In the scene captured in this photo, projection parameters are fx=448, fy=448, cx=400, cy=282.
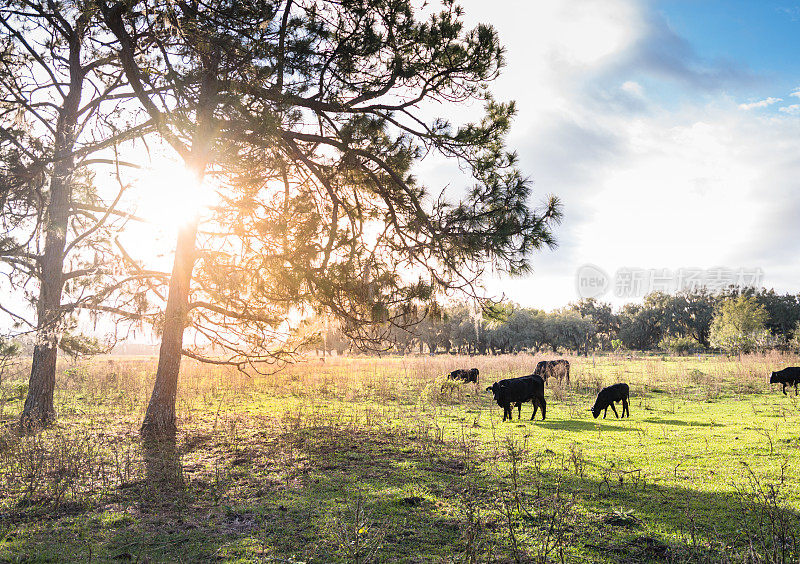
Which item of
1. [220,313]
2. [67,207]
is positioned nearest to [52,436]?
[220,313]

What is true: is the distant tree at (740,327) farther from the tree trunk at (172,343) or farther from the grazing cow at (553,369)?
the tree trunk at (172,343)

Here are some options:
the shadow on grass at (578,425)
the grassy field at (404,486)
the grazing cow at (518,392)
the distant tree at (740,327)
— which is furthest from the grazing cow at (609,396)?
the distant tree at (740,327)

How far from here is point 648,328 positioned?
82.5m

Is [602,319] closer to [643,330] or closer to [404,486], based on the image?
[643,330]

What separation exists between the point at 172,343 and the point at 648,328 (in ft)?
292

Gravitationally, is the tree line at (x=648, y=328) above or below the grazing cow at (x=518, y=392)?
above

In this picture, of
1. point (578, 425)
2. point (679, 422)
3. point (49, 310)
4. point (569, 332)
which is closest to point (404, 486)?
point (578, 425)

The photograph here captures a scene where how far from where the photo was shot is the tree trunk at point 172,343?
31.3 feet

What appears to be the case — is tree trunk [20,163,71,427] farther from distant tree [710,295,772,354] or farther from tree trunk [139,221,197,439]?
distant tree [710,295,772,354]

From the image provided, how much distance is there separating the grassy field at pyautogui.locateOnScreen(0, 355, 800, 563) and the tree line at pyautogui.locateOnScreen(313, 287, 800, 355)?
93.0 ft

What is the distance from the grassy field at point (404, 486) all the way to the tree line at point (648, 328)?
93.0 ft

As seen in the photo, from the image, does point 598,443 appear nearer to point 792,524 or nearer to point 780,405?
point 792,524

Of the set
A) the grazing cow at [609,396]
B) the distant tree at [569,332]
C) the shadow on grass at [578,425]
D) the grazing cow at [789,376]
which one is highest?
the distant tree at [569,332]

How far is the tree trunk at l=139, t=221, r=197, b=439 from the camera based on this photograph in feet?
31.3
